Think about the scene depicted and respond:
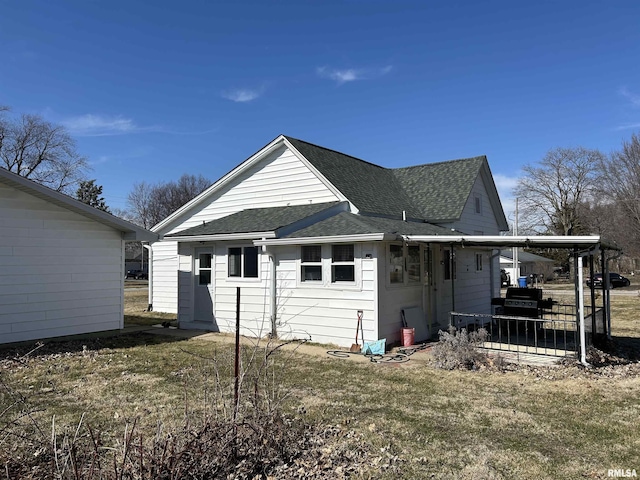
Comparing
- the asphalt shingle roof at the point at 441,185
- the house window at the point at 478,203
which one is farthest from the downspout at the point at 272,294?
the house window at the point at 478,203

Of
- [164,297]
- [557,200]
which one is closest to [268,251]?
[164,297]

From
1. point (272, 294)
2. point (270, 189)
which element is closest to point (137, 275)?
point (270, 189)

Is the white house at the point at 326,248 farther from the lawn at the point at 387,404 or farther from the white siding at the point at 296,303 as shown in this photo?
the lawn at the point at 387,404

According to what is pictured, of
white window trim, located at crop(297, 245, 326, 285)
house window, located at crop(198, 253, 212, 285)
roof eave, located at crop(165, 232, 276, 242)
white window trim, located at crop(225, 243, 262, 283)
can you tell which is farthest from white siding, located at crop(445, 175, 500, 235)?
house window, located at crop(198, 253, 212, 285)

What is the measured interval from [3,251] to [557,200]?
2114 inches

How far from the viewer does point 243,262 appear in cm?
1266

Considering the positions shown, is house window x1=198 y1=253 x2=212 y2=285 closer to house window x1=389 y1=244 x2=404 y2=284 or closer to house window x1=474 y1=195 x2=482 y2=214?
house window x1=389 y1=244 x2=404 y2=284

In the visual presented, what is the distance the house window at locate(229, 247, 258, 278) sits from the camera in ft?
41.0

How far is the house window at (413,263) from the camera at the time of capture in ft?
38.1

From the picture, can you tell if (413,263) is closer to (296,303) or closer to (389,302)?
(389,302)

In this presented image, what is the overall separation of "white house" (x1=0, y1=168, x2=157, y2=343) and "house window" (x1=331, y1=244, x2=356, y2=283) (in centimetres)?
591

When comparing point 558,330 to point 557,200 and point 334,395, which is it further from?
point 557,200

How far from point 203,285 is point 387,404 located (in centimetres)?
875

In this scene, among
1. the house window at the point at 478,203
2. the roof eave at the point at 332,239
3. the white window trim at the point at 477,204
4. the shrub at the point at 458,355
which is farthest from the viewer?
the house window at the point at 478,203
